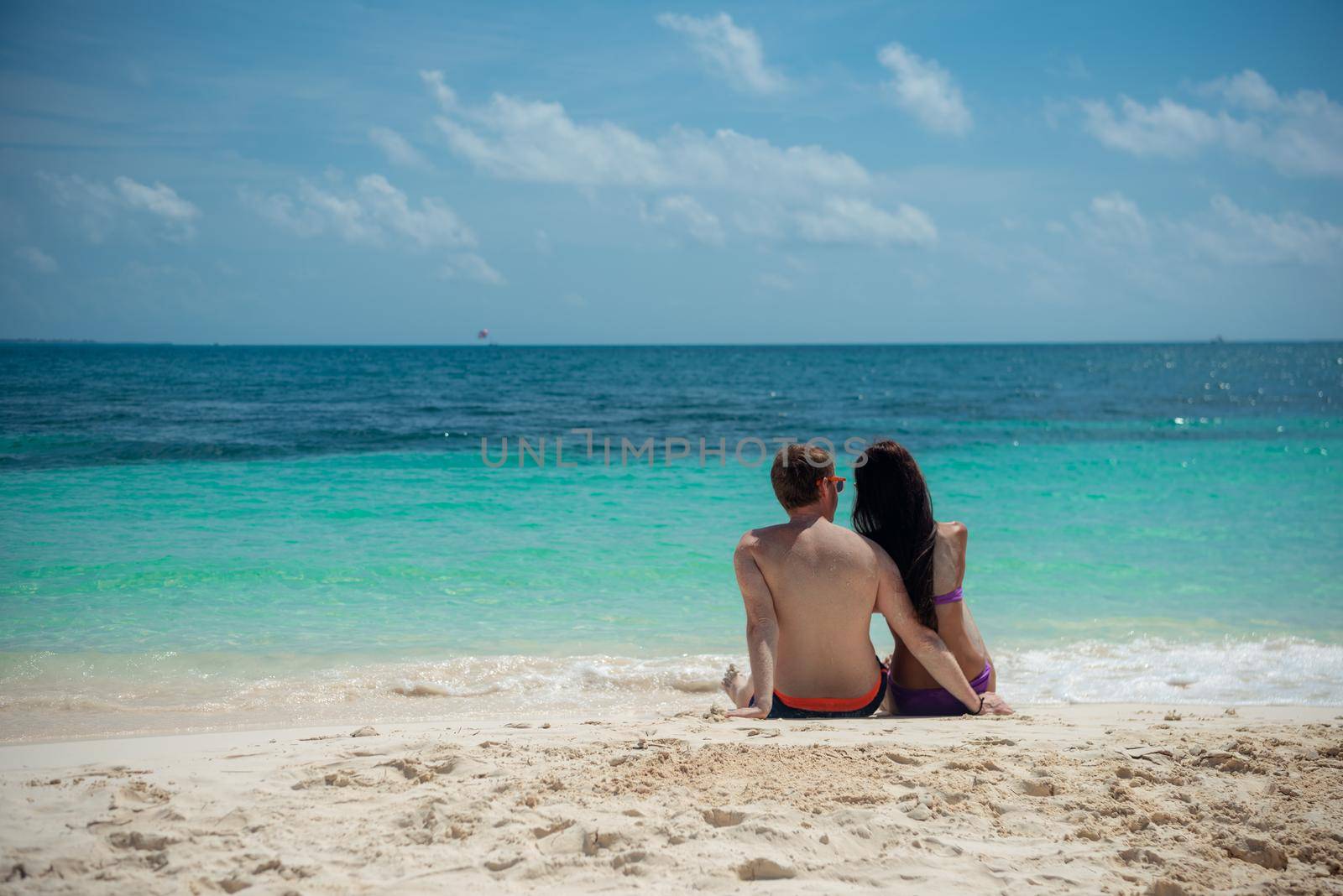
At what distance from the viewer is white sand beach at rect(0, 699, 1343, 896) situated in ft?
8.16

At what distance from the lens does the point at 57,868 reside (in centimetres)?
246

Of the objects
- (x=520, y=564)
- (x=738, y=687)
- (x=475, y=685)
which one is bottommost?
(x=475, y=685)

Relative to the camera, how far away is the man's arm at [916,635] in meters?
3.90

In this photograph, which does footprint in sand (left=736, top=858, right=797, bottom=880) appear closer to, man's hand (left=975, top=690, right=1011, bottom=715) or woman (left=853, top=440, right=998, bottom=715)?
woman (left=853, top=440, right=998, bottom=715)

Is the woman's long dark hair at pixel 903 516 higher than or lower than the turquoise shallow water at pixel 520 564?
higher

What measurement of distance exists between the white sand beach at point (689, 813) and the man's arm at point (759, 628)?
25 cm

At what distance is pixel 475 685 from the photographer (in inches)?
204

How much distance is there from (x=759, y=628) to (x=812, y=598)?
0.28m

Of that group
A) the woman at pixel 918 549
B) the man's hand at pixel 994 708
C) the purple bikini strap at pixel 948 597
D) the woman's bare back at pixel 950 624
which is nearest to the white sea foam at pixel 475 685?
the man's hand at pixel 994 708

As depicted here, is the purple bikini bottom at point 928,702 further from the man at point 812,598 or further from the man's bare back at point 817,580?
the man's bare back at point 817,580

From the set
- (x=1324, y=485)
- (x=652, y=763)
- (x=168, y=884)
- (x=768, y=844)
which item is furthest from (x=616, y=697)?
(x=1324, y=485)

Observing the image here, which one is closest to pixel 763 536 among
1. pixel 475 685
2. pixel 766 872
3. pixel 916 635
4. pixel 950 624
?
pixel 916 635

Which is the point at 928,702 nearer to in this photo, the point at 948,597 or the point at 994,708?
the point at 994,708

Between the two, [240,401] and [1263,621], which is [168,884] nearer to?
[1263,621]
